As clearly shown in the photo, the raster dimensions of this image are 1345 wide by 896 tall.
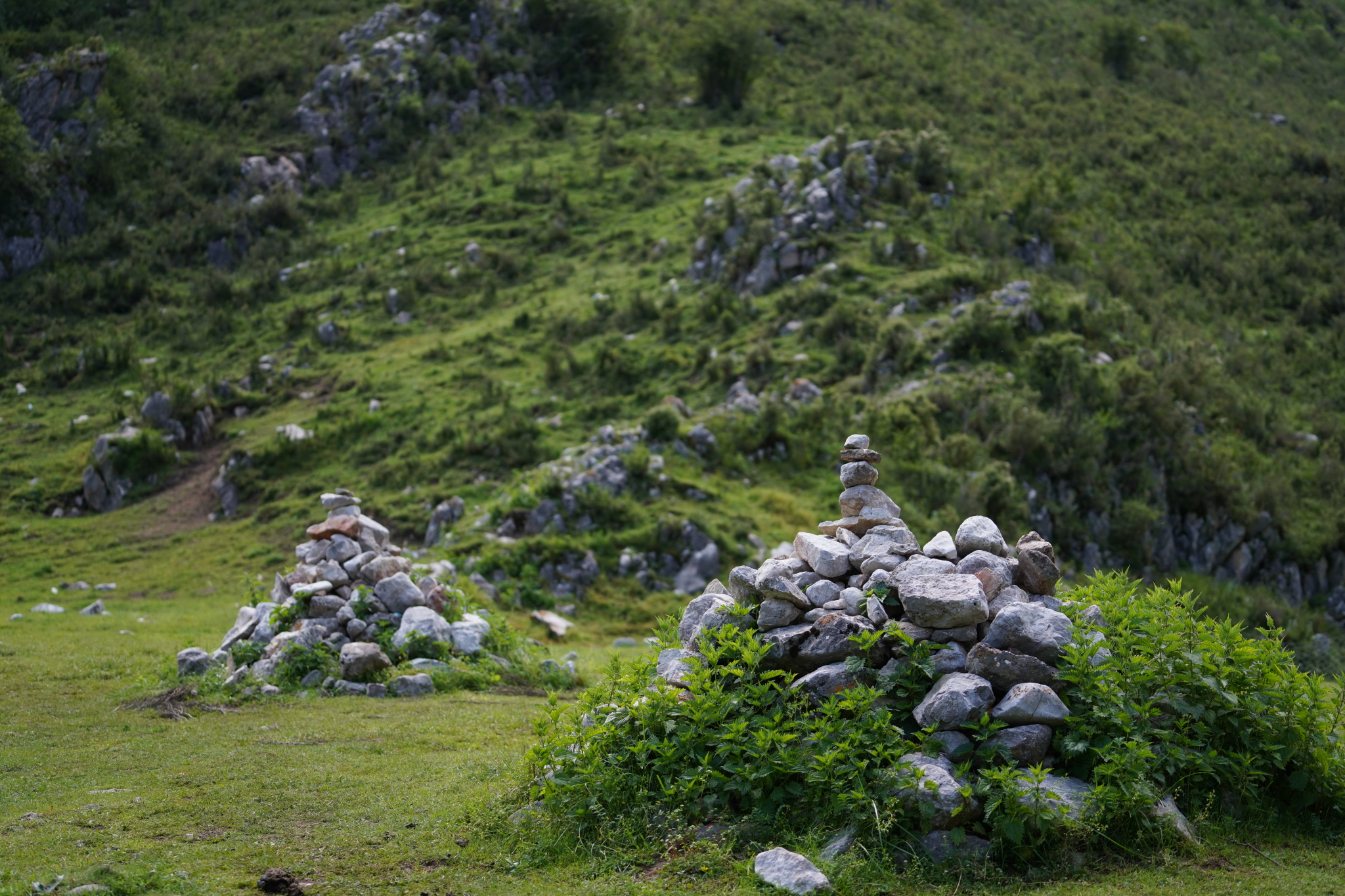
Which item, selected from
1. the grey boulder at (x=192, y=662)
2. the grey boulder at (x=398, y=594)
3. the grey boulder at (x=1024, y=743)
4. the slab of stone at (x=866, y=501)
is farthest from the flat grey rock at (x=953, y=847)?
the grey boulder at (x=192, y=662)

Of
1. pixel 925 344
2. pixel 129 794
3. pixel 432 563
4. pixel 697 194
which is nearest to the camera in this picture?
pixel 129 794

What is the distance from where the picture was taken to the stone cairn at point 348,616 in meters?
16.5

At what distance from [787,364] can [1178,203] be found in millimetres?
28198

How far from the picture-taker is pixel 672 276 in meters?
39.7

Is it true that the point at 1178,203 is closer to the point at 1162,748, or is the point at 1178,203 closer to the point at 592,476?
the point at 592,476

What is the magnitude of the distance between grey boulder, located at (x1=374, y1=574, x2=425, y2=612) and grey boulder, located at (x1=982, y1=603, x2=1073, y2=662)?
11.5 meters

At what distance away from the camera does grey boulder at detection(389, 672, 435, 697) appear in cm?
1638

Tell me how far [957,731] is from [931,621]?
42.5 inches

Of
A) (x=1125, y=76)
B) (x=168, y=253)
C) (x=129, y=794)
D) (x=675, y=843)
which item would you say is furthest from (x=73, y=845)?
(x=1125, y=76)

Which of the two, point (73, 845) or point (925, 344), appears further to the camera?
point (925, 344)

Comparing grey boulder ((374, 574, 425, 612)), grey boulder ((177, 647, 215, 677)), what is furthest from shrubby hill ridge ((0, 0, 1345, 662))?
grey boulder ((177, 647, 215, 677))

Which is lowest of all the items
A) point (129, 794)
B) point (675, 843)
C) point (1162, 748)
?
point (129, 794)

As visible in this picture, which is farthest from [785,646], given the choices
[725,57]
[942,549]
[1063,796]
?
[725,57]

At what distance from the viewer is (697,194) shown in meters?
46.3
